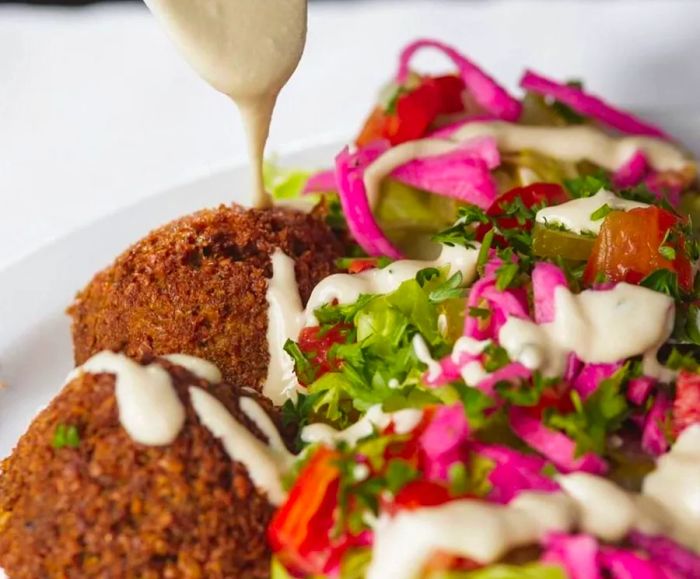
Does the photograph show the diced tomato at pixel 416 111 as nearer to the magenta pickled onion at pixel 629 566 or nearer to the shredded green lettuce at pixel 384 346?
the shredded green lettuce at pixel 384 346

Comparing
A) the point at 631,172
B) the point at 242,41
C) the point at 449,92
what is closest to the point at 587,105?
the point at 631,172

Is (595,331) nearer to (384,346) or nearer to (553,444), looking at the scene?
(553,444)

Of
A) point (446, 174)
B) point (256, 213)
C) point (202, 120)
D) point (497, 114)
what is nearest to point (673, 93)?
point (497, 114)

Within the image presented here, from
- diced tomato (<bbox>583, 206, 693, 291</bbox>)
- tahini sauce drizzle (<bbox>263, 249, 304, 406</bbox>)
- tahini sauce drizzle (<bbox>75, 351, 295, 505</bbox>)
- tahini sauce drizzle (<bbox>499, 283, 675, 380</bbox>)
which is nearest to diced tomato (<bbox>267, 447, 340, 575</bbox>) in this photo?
tahini sauce drizzle (<bbox>75, 351, 295, 505</bbox>)

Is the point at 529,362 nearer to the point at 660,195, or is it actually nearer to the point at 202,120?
the point at 660,195

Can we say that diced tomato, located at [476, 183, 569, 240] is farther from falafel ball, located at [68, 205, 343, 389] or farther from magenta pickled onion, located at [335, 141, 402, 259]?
falafel ball, located at [68, 205, 343, 389]

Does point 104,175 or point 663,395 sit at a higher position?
point 104,175
